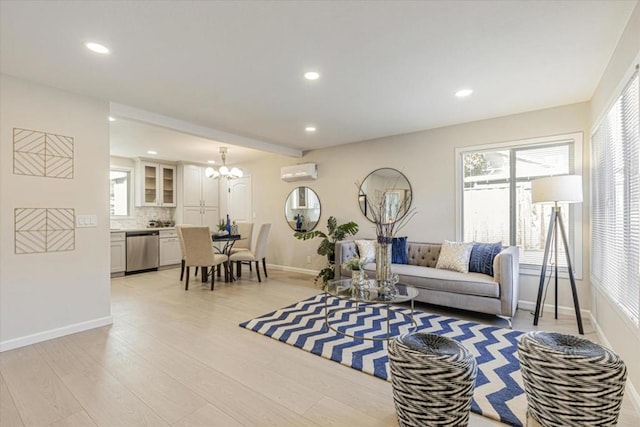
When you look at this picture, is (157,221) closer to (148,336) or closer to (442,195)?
(148,336)

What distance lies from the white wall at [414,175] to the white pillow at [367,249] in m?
0.57

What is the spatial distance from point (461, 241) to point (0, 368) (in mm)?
4984

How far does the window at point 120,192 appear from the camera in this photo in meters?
6.37

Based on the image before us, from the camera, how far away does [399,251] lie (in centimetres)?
435

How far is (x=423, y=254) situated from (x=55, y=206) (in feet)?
14.5

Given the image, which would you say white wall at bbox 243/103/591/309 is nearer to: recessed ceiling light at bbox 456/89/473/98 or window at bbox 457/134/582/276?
window at bbox 457/134/582/276

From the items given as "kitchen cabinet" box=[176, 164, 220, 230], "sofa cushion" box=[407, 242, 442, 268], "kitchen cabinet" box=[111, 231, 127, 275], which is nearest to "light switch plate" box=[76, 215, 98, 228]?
"kitchen cabinet" box=[111, 231, 127, 275]

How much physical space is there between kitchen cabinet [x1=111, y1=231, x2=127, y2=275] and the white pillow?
456 centimetres

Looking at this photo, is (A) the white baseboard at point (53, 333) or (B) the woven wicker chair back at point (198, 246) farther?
(B) the woven wicker chair back at point (198, 246)

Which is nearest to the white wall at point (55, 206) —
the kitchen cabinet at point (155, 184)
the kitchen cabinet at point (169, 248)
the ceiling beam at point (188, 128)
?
the ceiling beam at point (188, 128)

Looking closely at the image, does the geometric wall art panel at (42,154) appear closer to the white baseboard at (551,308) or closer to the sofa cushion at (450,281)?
the sofa cushion at (450,281)

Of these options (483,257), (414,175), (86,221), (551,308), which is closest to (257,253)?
(86,221)

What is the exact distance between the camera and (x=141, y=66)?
8.20 ft

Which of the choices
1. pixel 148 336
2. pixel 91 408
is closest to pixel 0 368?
pixel 148 336
